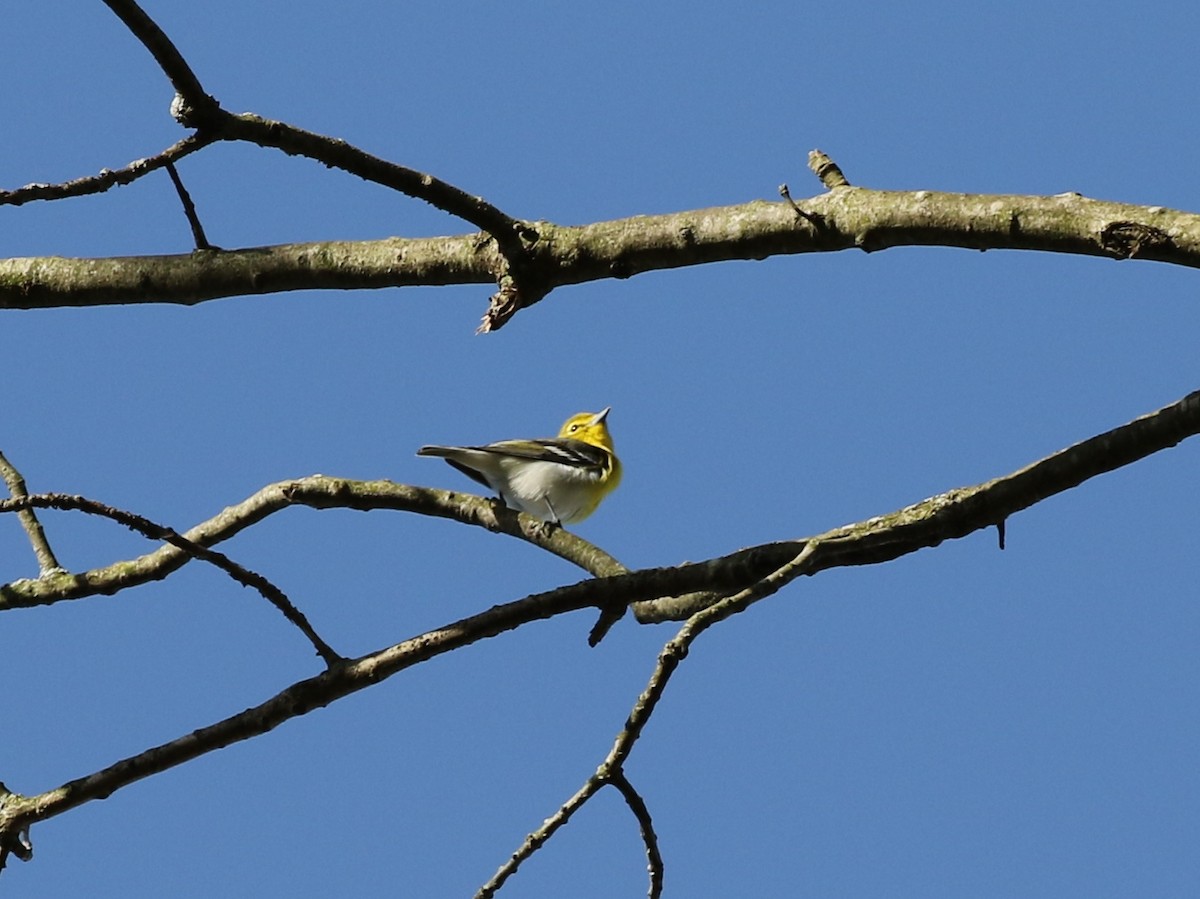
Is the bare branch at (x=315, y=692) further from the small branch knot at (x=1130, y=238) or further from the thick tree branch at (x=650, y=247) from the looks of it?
the small branch knot at (x=1130, y=238)

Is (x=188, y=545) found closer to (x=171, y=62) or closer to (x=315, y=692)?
(x=315, y=692)

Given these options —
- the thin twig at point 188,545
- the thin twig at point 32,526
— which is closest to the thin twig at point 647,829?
the thin twig at point 188,545

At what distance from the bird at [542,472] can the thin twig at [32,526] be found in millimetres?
3067

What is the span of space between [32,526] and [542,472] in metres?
4.15

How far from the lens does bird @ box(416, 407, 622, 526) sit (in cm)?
864

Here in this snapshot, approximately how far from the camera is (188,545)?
3322 millimetres

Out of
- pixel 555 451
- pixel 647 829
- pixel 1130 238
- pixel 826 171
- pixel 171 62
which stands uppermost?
pixel 555 451

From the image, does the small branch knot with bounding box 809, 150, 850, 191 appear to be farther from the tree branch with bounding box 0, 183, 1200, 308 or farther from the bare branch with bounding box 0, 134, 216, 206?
the bare branch with bounding box 0, 134, 216, 206

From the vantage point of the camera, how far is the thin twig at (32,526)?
5.16 metres

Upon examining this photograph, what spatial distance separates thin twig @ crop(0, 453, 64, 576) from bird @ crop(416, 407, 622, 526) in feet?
Result: 10.1

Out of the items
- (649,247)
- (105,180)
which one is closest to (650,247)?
(649,247)

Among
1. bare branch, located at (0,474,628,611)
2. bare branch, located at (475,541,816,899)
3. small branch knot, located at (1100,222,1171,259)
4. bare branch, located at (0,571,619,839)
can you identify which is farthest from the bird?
small branch knot, located at (1100,222,1171,259)

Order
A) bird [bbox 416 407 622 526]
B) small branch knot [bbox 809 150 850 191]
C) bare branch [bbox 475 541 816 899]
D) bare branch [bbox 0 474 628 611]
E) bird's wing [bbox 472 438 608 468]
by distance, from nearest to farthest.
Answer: bare branch [bbox 475 541 816 899]
small branch knot [bbox 809 150 850 191]
bare branch [bbox 0 474 628 611]
bird [bbox 416 407 622 526]
bird's wing [bbox 472 438 608 468]

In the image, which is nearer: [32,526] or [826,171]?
[826,171]
